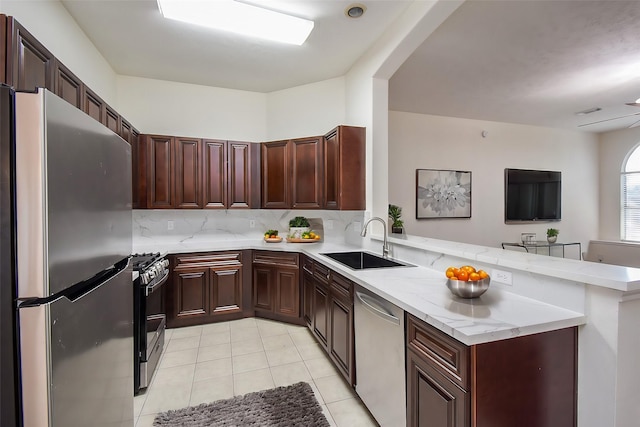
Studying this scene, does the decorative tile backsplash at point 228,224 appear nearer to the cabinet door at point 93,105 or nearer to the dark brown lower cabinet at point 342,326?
the dark brown lower cabinet at point 342,326

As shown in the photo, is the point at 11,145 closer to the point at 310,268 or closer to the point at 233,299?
the point at 310,268

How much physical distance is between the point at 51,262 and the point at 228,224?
3213 millimetres

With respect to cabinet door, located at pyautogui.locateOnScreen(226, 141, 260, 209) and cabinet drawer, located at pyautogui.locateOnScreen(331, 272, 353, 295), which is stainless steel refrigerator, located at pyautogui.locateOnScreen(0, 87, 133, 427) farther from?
cabinet door, located at pyautogui.locateOnScreen(226, 141, 260, 209)

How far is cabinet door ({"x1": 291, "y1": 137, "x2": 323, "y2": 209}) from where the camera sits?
3.37 meters

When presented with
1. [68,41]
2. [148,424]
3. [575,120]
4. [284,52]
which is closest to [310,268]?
[148,424]

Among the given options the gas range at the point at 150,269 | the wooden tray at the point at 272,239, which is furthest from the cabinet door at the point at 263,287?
the gas range at the point at 150,269

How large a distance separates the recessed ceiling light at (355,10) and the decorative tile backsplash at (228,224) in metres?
1.90

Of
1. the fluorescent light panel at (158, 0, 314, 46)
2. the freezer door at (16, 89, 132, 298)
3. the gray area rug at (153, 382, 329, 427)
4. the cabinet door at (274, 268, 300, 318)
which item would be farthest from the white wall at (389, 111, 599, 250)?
the freezer door at (16, 89, 132, 298)

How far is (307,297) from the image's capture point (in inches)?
121

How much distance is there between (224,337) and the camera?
120 inches

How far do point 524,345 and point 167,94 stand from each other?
13.9 ft

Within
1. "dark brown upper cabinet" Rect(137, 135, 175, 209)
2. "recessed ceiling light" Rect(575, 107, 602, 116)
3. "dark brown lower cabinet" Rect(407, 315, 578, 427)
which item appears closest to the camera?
"dark brown lower cabinet" Rect(407, 315, 578, 427)

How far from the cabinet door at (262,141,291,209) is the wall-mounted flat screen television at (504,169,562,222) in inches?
159

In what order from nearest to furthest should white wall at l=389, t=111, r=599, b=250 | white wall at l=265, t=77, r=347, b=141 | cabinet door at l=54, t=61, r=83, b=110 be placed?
1. cabinet door at l=54, t=61, r=83, b=110
2. white wall at l=265, t=77, r=347, b=141
3. white wall at l=389, t=111, r=599, b=250
